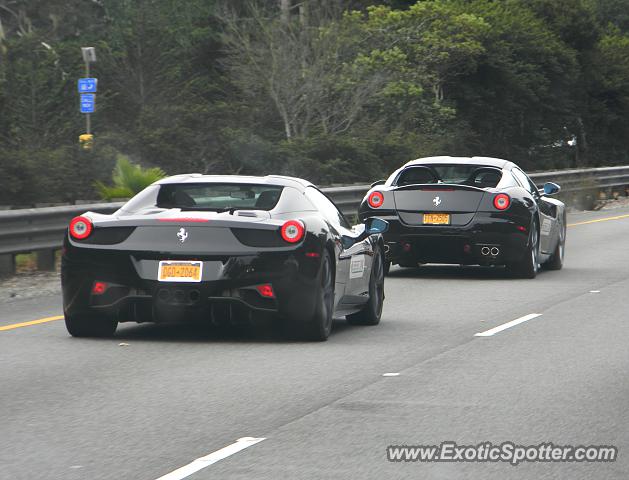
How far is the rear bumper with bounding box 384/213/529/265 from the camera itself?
17.5 m

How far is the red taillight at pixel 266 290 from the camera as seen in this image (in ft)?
35.8

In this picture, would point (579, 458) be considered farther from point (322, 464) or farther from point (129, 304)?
point (129, 304)

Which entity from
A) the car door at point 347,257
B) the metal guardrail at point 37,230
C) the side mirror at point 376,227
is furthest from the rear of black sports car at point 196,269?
the metal guardrail at point 37,230

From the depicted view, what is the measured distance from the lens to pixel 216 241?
1089 centimetres

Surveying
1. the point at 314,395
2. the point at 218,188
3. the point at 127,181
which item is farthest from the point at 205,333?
the point at 127,181

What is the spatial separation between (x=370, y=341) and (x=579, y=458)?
4.78 meters

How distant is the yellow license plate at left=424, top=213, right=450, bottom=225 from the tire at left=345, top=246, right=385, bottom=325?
4.41 meters

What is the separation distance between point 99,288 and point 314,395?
2713mm

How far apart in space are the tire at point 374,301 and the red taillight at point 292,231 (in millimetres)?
1889

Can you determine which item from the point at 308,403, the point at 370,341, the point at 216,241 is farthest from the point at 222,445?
the point at 370,341

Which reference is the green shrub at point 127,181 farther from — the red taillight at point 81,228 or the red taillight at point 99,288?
the red taillight at point 99,288

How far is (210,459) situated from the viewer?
6918 millimetres

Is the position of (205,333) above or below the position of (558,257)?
above

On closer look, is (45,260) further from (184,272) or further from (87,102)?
(87,102)
